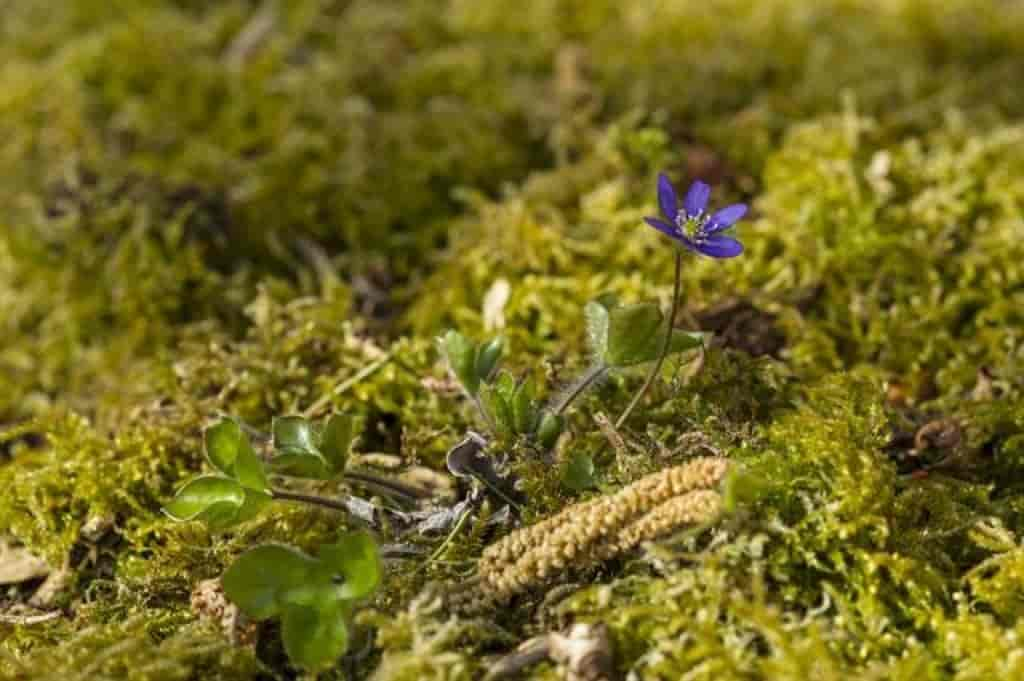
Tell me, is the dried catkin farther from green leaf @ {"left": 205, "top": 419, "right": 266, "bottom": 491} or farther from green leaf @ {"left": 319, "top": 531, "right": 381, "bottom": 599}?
green leaf @ {"left": 205, "top": 419, "right": 266, "bottom": 491}

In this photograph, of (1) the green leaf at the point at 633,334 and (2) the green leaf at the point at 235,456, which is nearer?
(2) the green leaf at the point at 235,456

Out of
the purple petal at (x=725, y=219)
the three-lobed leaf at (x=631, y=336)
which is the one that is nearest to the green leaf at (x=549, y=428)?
the three-lobed leaf at (x=631, y=336)

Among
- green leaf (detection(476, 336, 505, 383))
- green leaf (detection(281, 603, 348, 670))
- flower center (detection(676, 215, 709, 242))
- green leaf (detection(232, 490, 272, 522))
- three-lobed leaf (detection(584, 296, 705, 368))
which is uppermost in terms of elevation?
flower center (detection(676, 215, 709, 242))

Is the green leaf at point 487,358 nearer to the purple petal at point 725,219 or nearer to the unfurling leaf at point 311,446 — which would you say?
the unfurling leaf at point 311,446

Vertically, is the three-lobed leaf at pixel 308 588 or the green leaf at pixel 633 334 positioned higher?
the green leaf at pixel 633 334

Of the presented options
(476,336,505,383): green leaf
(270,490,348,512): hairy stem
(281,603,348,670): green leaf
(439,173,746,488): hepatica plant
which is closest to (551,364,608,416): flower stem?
(439,173,746,488): hepatica plant

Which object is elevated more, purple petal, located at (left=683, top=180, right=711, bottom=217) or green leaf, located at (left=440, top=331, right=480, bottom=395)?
purple petal, located at (left=683, top=180, right=711, bottom=217)

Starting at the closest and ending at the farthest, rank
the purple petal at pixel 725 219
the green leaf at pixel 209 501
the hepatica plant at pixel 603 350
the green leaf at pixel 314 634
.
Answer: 1. the green leaf at pixel 314 634
2. the green leaf at pixel 209 501
3. the hepatica plant at pixel 603 350
4. the purple petal at pixel 725 219
